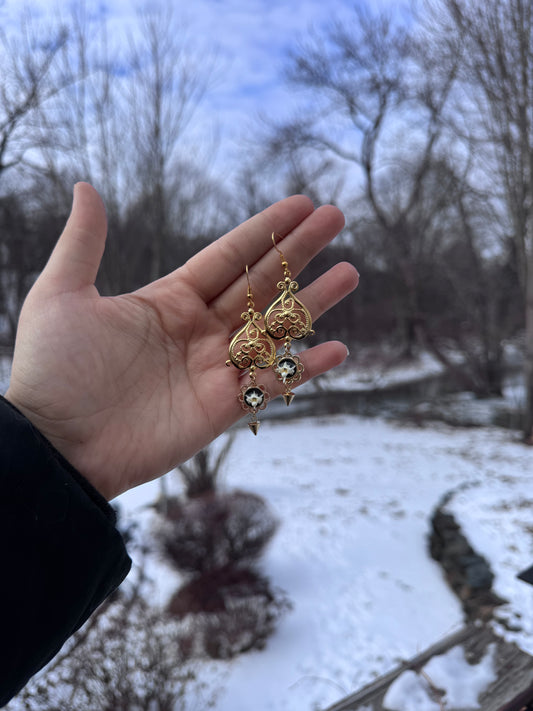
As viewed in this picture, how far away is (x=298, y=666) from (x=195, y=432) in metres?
3.45

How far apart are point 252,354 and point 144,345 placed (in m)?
0.40

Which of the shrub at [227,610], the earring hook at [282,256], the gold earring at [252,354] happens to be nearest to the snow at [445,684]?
the gold earring at [252,354]

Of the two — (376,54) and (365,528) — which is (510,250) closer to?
(376,54)

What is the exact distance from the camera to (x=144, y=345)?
1.72 meters

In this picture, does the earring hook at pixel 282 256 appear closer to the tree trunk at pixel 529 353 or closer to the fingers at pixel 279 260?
the fingers at pixel 279 260

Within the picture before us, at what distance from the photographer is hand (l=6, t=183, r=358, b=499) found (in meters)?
1.50

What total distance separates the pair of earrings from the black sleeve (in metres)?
0.73

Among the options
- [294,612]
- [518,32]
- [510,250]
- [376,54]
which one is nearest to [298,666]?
[294,612]

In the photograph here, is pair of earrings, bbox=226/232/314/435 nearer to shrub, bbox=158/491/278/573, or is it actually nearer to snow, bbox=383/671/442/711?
snow, bbox=383/671/442/711

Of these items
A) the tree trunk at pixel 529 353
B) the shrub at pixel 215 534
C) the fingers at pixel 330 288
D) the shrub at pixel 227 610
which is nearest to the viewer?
the fingers at pixel 330 288

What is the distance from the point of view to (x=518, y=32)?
7.15 meters

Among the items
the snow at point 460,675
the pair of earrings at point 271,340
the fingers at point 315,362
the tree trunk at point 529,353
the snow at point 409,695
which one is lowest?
the tree trunk at point 529,353

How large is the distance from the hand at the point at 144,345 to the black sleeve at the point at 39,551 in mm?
285

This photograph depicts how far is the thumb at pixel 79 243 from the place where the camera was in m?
1.51
